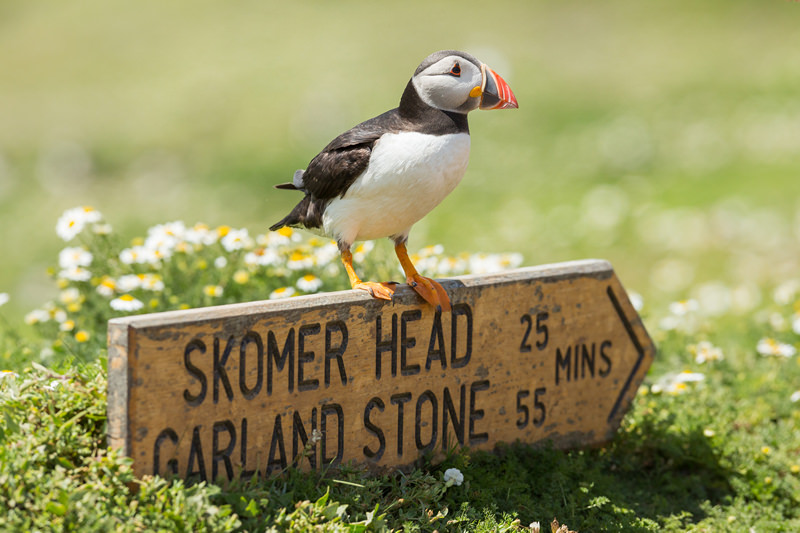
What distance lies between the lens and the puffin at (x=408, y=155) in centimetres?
310

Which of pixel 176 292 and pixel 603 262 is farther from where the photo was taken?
pixel 176 292

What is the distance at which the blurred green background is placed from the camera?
29.2 ft

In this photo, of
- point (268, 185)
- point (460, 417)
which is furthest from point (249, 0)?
point (460, 417)

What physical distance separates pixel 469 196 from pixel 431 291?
765cm

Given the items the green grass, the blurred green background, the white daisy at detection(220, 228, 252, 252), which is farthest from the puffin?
the blurred green background

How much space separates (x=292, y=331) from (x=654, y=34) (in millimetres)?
16930

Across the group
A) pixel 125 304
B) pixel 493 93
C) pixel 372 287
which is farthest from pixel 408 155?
pixel 125 304

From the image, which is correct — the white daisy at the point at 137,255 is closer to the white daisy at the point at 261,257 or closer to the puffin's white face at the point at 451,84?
the white daisy at the point at 261,257

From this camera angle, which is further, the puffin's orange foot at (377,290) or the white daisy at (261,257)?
the white daisy at (261,257)

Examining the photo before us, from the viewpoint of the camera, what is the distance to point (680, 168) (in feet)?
36.3

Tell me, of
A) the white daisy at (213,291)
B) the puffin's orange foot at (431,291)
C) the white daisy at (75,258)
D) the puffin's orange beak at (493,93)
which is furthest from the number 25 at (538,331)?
the white daisy at (75,258)

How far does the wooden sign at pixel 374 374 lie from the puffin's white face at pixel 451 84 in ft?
2.47

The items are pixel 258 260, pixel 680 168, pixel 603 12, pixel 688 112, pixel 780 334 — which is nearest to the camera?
pixel 258 260

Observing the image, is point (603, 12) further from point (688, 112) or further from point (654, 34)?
point (688, 112)
